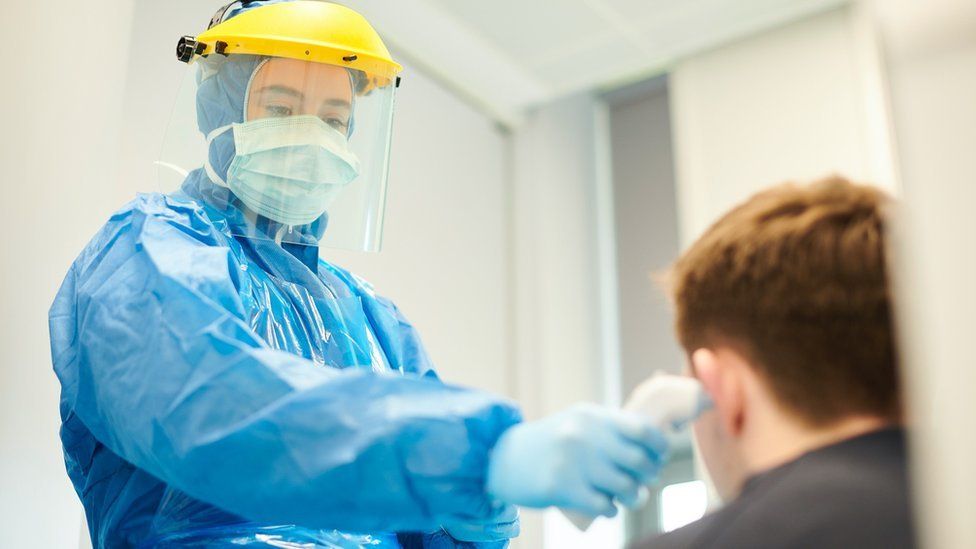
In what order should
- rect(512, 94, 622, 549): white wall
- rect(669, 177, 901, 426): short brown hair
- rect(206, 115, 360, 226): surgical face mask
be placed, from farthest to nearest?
1. rect(512, 94, 622, 549): white wall
2. rect(206, 115, 360, 226): surgical face mask
3. rect(669, 177, 901, 426): short brown hair

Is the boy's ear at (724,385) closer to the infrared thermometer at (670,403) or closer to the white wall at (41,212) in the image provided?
the infrared thermometer at (670,403)

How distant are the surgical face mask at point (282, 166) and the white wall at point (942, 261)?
3.83 ft

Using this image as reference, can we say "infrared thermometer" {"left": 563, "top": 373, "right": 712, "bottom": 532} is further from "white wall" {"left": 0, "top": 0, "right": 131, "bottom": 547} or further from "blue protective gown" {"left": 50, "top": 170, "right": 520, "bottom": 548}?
"white wall" {"left": 0, "top": 0, "right": 131, "bottom": 547}

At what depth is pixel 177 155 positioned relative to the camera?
1578 mm

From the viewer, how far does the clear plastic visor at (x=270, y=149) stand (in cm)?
149

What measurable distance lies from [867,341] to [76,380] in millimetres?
924

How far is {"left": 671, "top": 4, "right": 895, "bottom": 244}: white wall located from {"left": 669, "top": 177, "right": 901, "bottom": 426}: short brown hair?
7.75 feet

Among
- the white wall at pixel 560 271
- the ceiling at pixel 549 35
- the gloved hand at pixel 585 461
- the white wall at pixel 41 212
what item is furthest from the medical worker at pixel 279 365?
the white wall at pixel 560 271

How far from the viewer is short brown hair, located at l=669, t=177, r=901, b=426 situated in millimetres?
803

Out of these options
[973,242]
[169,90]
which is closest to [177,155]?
[169,90]

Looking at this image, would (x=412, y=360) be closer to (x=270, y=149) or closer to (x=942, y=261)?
(x=270, y=149)

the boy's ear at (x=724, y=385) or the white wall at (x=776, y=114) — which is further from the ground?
the white wall at (x=776, y=114)

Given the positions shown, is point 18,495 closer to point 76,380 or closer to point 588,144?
point 76,380

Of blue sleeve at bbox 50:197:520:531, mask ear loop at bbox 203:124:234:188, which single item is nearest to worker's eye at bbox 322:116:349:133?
mask ear loop at bbox 203:124:234:188
